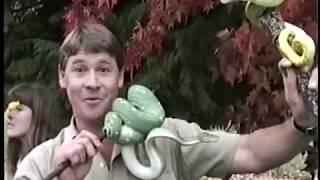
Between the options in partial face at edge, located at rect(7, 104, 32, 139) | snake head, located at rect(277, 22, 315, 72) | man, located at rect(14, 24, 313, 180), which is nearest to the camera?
snake head, located at rect(277, 22, 315, 72)

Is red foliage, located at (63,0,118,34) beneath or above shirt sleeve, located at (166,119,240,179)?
above

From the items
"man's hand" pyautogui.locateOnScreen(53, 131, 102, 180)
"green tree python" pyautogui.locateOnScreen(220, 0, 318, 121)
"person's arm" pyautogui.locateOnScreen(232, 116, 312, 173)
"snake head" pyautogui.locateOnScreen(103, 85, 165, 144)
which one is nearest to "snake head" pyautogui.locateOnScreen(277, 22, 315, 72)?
"green tree python" pyautogui.locateOnScreen(220, 0, 318, 121)

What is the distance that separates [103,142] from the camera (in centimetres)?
424

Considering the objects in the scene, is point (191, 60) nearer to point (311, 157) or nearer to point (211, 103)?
point (211, 103)

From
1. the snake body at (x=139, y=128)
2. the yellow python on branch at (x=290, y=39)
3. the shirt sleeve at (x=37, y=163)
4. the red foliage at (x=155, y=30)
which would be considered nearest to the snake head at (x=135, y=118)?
the snake body at (x=139, y=128)

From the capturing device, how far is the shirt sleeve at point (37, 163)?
4281 mm

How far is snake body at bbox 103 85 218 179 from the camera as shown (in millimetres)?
4180

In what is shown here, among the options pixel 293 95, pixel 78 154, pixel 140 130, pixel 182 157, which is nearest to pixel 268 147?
pixel 293 95

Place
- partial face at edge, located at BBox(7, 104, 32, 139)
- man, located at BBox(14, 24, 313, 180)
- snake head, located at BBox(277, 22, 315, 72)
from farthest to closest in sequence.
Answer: partial face at edge, located at BBox(7, 104, 32, 139), man, located at BBox(14, 24, 313, 180), snake head, located at BBox(277, 22, 315, 72)

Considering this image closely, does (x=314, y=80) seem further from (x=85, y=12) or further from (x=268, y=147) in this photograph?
(x=85, y=12)

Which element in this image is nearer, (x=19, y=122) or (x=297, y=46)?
(x=297, y=46)

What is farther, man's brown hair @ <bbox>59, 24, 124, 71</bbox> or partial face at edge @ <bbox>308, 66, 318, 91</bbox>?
man's brown hair @ <bbox>59, 24, 124, 71</bbox>

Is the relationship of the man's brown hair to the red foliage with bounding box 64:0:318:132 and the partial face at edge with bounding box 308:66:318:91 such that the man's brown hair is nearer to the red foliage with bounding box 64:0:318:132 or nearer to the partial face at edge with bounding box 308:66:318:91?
the red foliage with bounding box 64:0:318:132

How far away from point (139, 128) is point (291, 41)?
0.64m
